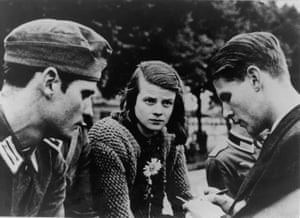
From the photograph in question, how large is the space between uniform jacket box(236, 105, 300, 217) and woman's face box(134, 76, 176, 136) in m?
1.08

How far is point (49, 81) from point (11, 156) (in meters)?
0.86

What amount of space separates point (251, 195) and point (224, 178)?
0.32 metres

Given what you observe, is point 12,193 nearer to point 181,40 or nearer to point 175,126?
point 175,126

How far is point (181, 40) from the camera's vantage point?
13.8ft

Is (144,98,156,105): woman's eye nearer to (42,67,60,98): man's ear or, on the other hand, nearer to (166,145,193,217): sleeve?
(166,145,193,217): sleeve

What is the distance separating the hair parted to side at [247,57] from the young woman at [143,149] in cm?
50

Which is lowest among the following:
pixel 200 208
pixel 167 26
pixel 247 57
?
pixel 200 208

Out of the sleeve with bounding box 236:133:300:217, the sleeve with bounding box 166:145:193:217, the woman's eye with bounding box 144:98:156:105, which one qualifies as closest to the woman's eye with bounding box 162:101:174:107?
the woman's eye with bounding box 144:98:156:105

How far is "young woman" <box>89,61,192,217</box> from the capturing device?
4000 mm

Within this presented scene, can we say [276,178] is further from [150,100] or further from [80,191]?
[80,191]

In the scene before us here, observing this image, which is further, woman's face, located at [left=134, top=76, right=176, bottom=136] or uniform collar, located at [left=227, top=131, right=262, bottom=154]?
uniform collar, located at [left=227, top=131, right=262, bottom=154]

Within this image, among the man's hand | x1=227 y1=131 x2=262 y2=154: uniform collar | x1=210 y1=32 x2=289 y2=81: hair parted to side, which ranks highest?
x1=210 y1=32 x2=289 y2=81: hair parted to side

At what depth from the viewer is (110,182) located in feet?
13.1

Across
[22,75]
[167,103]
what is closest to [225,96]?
[167,103]
